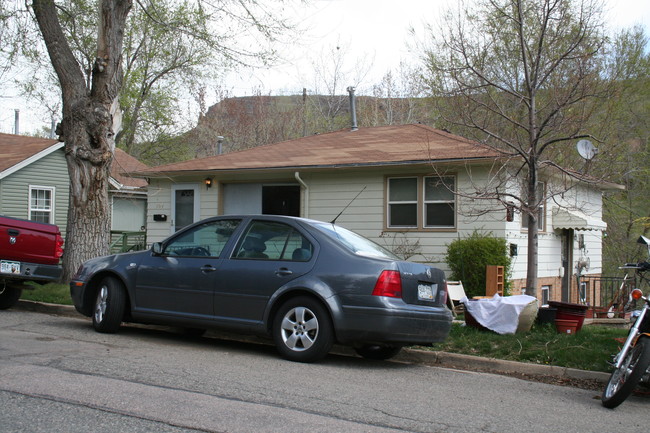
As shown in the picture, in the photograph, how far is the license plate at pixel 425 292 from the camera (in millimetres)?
7387

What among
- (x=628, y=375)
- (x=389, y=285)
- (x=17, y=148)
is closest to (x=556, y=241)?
(x=389, y=285)

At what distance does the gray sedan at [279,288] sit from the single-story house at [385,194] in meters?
4.97

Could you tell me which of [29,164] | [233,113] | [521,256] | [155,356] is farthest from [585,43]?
[233,113]

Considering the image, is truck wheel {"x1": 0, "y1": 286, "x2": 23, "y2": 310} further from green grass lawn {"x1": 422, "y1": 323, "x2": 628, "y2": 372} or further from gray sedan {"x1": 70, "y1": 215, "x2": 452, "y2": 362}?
green grass lawn {"x1": 422, "y1": 323, "x2": 628, "y2": 372}

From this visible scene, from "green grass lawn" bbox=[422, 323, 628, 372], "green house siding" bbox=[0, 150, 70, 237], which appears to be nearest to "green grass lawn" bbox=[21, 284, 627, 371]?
"green grass lawn" bbox=[422, 323, 628, 372]

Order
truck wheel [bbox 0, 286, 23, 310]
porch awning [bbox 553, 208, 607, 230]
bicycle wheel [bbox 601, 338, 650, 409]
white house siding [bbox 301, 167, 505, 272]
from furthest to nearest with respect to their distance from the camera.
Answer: porch awning [bbox 553, 208, 607, 230]
white house siding [bbox 301, 167, 505, 272]
truck wheel [bbox 0, 286, 23, 310]
bicycle wheel [bbox 601, 338, 650, 409]

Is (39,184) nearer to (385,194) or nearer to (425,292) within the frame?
(385,194)

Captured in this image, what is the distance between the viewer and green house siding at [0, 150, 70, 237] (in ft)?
74.6

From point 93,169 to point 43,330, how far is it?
437 cm

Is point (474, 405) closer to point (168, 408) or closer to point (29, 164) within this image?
point (168, 408)

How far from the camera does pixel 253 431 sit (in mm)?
4621

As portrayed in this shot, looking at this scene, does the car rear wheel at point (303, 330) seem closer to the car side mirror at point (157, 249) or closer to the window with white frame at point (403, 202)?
the car side mirror at point (157, 249)

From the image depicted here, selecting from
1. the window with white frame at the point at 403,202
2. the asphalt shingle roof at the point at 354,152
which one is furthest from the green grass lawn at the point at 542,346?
the window with white frame at the point at 403,202

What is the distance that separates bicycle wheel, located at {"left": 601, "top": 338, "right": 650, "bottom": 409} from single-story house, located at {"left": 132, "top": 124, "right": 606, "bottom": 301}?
6.04 m
